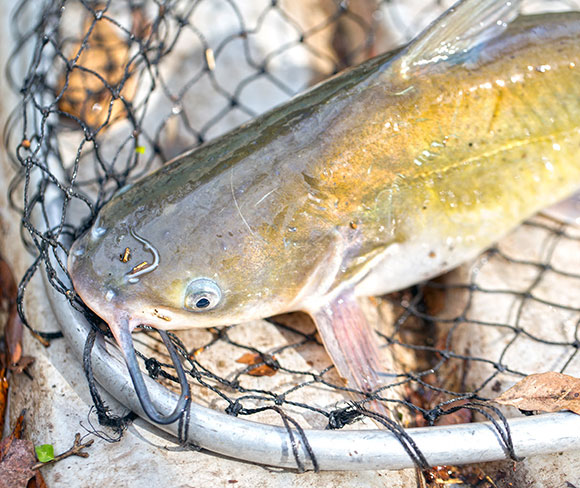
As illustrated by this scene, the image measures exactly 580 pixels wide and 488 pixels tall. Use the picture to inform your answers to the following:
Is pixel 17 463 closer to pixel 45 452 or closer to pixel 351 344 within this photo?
pixel 45 452

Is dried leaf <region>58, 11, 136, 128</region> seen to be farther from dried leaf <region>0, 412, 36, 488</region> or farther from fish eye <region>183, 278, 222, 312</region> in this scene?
dried leaf <region>0, 412, 36, 488</region>

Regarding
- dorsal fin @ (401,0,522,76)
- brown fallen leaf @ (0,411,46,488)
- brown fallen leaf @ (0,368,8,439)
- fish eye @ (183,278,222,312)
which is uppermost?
dorsal fin @ (401,0,522,76)

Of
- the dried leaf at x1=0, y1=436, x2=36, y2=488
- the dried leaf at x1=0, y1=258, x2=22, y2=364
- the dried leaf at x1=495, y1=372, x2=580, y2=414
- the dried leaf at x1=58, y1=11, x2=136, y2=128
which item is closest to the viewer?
Result: the dried leaf at x1=0, y1=436, x2=36, y2=488

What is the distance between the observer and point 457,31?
2666mm

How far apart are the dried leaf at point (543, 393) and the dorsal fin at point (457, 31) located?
1.42m

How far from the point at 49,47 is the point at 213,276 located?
6.32ft

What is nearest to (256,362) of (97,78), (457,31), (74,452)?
(74,452)

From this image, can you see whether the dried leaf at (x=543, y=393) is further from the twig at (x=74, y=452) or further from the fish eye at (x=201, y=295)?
the twig at (x=74, y=452)

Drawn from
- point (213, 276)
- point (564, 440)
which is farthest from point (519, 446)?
point (213, 276)

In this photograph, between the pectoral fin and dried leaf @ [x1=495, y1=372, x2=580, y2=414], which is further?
the pectoral fin

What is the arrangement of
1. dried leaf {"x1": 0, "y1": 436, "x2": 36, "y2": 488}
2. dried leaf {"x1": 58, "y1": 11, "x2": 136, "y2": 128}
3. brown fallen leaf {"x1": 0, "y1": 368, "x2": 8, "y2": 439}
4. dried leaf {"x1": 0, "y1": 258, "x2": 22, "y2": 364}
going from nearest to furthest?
dried leaf {"x1": 0, "y1": 436, "x2": 36, "y2": 488} → brown fallen leaf {"x1": 0, "y1": 368, "x2": 8, "y2": 439} → dried leaf {"x1": 0, "y1": 258, "x2": 22, "y2": 364} → dried leaf {"x1": 58, "y1": 11, "x2": 136, "y2": 128}

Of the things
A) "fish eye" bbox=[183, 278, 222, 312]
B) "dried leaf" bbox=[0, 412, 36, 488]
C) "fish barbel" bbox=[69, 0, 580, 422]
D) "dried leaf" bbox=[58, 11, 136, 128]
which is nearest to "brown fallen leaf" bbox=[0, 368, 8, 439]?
"dried leaf" bbox=[0, 412, 36, 488]

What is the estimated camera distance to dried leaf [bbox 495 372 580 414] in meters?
2.27

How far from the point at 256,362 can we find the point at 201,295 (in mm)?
523
